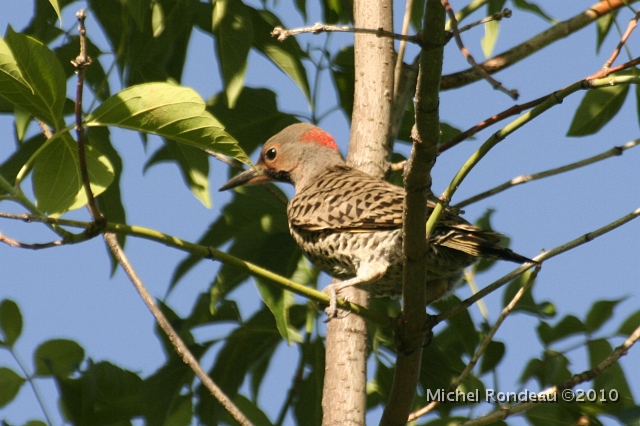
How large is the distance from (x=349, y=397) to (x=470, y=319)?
698 mm

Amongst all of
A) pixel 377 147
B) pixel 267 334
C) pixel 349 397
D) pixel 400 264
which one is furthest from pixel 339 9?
pixel 349 397

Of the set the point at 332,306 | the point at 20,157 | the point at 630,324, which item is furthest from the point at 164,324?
the point at 630,324

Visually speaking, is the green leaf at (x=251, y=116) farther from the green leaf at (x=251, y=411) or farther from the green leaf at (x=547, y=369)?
the green leaf at (x=547, y=369)

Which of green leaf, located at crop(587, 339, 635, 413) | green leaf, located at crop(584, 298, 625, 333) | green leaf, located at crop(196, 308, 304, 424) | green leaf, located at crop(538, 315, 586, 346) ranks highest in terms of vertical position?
green leaf, located at crop(196, 308, 304, 424)

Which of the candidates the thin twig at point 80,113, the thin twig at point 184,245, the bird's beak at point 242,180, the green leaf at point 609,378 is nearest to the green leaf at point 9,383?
the thin twig at point 184,245

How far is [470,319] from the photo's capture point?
3646 millimetres

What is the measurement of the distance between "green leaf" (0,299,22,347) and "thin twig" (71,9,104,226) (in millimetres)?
1512

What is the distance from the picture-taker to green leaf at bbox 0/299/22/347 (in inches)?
131

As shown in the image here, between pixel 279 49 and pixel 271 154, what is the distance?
1.38 meters

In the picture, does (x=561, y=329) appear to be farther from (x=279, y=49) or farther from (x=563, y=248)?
(x=279, y=49)

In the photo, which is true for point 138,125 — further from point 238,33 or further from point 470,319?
point 470,319

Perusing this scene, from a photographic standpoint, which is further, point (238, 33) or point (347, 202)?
point (347, 202)

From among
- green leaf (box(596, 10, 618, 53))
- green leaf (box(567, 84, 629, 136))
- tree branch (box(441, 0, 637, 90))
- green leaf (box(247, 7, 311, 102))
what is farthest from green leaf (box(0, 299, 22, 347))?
green leaf (box(596, 10, 618, 53))

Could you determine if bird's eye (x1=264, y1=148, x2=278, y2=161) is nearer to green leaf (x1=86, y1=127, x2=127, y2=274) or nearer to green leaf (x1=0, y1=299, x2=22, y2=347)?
green leaf (x1=86, y1=127, x2=127, y2=274)
